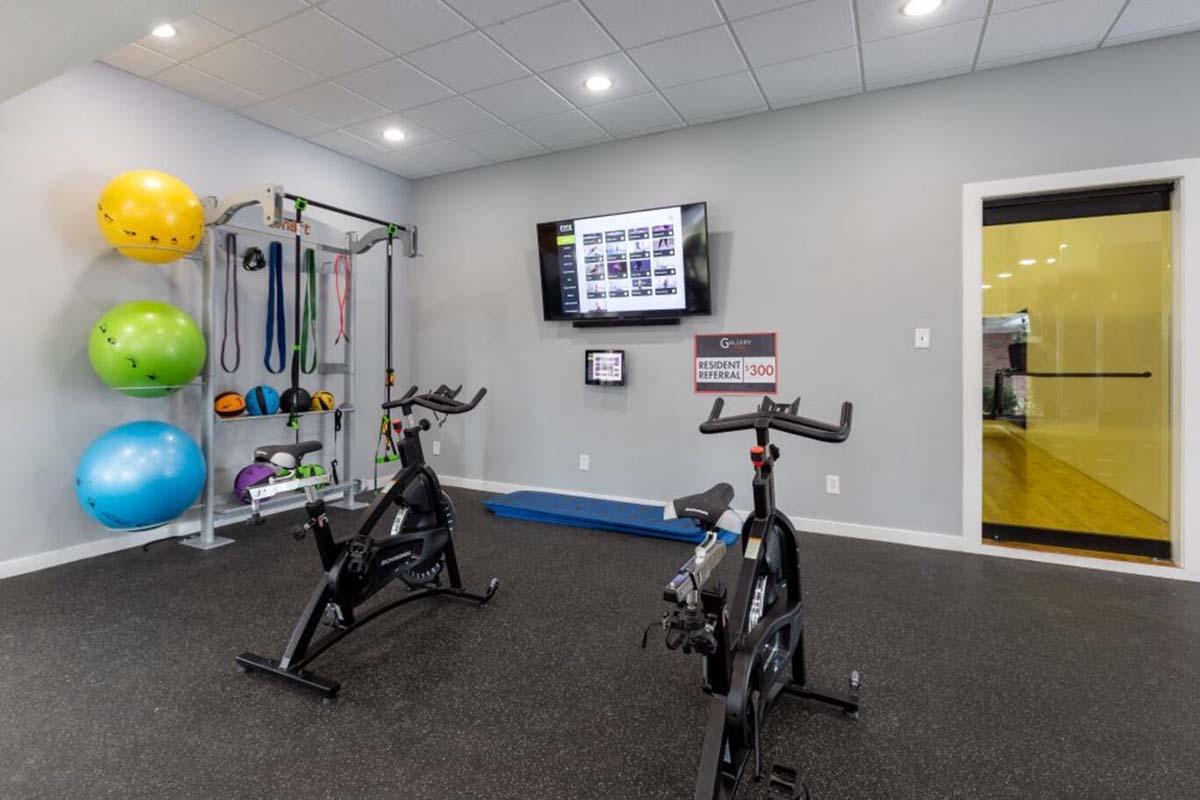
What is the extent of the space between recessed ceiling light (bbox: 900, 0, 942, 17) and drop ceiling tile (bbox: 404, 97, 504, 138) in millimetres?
2669

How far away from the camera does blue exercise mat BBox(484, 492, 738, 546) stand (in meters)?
3.73

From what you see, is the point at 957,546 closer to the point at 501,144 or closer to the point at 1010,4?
the point at 1010,4

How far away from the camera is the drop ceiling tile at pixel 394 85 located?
339 cm

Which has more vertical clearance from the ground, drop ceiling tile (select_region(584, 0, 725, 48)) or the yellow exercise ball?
drop ceiling tile (select_region(584, 0, 725, 48))

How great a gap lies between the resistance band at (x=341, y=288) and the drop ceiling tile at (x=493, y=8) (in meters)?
2.40

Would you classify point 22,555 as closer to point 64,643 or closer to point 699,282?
point 64,643

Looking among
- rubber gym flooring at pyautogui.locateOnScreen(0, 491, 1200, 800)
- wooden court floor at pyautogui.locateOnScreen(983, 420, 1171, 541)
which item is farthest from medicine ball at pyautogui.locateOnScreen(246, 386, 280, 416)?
wooden court floor at pyautogui.locateOnScreen(983, 420, 1171, 541)

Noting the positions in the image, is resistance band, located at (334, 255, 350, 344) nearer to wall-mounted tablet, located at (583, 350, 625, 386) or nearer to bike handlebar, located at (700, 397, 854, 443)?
wall-mounted tablet, located at (583, 350, 625, 386)

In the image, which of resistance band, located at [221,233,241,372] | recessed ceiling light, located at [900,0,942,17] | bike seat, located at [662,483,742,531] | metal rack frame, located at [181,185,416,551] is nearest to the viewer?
bike seat, located at [662,483,742,531]

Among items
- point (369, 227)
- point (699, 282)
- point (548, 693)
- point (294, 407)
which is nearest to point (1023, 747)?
point (548, 693)

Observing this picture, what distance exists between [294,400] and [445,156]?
2.47 m

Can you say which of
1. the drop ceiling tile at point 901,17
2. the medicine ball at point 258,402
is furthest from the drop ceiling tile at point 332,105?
the drop ceiling tile at point 901,17

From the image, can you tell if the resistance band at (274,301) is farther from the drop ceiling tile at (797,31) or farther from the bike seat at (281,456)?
the drop ceiling tile at (797,31)

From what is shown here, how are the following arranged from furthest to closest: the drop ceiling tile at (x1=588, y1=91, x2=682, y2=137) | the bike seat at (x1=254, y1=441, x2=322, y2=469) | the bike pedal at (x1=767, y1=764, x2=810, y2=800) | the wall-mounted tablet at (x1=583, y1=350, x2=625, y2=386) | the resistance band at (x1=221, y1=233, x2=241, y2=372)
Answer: the wall-mounted tablet at (x1=583, y1=350, x2=625, y2=386) < the resistance band at (x1=221, y1=233, x2=241, y2=372) < the drop ceiling tile at (x1=588, y1=91, x2=682, y2=137) < the bike seat at (x1=254, y1=441, x2=322, y2=469) < the bike pedal at (x1=767, y1=764, x2=810, y2=800)
